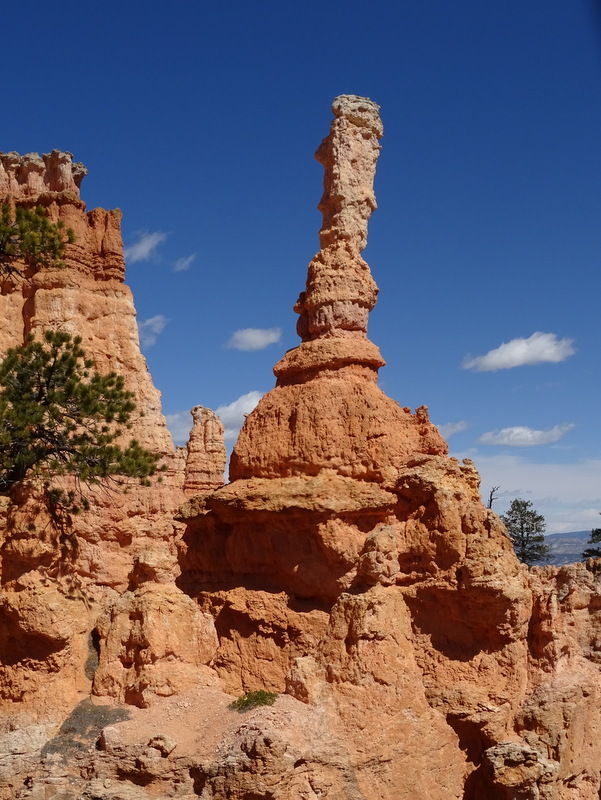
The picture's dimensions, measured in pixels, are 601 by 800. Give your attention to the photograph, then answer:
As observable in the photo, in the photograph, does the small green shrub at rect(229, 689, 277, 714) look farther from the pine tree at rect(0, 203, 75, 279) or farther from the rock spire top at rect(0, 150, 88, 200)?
the rock spire top at rect(0, 150, 88, 200)

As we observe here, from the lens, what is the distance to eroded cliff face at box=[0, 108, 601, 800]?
15.0 m

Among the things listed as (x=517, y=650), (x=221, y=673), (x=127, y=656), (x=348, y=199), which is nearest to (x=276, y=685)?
(x=221, y=673)

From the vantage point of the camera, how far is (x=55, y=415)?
56.2 feet

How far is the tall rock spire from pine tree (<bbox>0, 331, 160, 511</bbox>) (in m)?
2.94

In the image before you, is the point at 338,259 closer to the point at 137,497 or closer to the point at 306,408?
the point at 306,408

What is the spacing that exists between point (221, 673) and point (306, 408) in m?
5.83

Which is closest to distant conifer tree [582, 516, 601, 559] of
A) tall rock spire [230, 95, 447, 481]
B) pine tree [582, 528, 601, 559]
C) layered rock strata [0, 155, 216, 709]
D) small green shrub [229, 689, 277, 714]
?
pine tree [582, 528, 601, 559]

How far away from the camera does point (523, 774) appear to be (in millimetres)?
15602

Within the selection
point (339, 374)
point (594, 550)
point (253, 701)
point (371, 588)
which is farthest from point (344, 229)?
point (594, 550)

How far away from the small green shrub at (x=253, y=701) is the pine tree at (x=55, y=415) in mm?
4990

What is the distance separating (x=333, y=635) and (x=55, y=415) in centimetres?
688

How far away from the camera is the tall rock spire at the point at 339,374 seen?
18234 millimetres

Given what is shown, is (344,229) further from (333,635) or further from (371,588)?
(333,635)

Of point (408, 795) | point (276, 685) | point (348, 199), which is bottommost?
point (408, 795)
